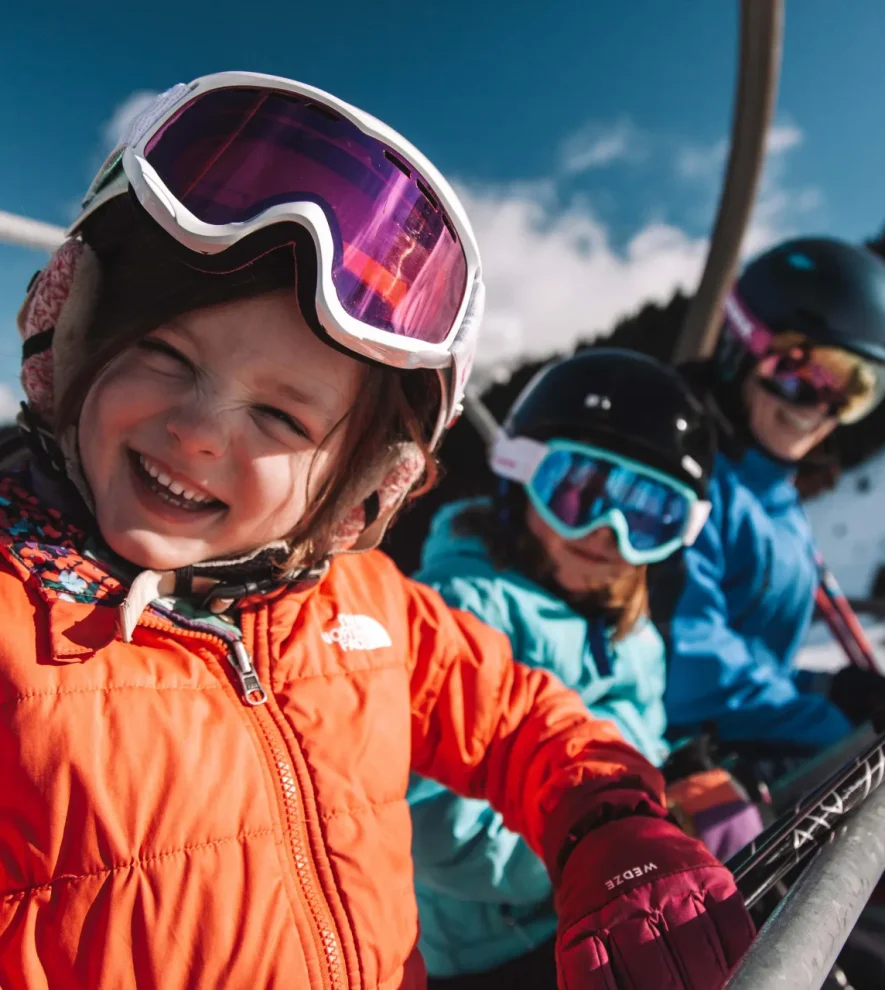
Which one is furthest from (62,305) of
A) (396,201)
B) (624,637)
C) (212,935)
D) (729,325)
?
(729,325)

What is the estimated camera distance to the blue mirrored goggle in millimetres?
1857

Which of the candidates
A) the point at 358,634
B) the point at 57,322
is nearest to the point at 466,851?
the point at 358,634

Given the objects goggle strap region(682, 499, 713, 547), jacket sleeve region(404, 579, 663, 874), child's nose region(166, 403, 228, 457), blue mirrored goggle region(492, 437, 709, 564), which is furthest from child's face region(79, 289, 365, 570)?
goggle strap region(682, 499, 713, 547)

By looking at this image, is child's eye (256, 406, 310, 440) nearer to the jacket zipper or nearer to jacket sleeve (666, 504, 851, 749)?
the jacket zipper

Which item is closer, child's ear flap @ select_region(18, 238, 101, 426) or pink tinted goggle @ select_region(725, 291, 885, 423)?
child's ear flap @ select_region(18, 238, 101, 426)

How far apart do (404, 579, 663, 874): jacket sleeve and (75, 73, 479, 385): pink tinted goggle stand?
0.52m

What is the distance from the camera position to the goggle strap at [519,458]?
1.95 meters

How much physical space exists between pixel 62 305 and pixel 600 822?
103 centimetres

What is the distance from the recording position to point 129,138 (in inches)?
Answer: 41.3

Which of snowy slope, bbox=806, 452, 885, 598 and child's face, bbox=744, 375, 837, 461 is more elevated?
child's face, bbox=744, 375, 837, 461

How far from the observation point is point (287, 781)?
958mm

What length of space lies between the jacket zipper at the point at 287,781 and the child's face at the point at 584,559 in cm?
103

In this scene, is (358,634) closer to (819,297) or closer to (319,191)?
(319,191)

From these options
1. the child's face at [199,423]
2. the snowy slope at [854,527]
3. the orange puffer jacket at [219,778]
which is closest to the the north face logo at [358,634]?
the orange puffer jacket at [219,778]
